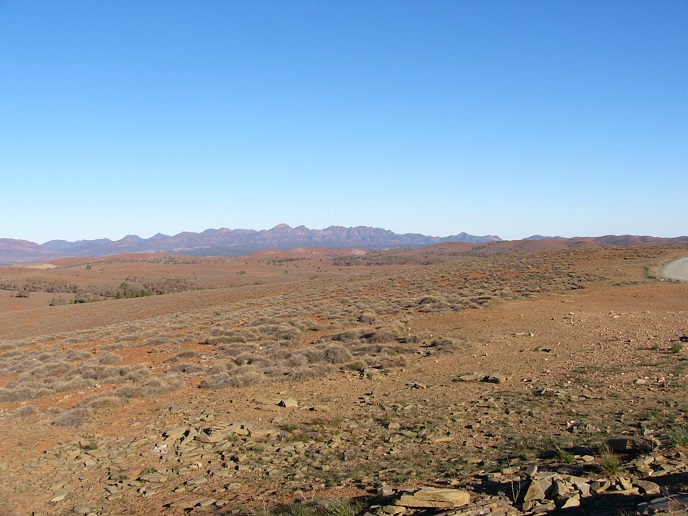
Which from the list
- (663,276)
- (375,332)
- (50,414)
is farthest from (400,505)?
(663,276)

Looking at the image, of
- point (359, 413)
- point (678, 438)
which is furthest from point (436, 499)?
point (359, 413)

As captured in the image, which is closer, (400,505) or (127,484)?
(400,505)

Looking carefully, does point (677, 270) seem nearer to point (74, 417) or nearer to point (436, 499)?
point (436, 499)

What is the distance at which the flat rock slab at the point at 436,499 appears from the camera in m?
5.59

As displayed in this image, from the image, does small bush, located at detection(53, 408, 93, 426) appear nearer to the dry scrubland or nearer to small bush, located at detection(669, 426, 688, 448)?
the dry scrubland

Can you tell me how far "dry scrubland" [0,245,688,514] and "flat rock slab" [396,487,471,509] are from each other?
0.29ft

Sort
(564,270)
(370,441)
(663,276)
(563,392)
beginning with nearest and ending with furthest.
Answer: (370,441), (563,392), (663,276), (564,270)

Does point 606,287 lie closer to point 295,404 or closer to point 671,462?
point 295,404

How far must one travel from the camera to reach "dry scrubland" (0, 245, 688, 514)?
6.60m

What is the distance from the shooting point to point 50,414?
463 inches

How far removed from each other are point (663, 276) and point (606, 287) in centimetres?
511

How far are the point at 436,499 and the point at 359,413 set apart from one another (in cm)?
456

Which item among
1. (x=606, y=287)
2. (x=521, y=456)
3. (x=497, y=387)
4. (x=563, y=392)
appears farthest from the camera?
(x=606, y=287)

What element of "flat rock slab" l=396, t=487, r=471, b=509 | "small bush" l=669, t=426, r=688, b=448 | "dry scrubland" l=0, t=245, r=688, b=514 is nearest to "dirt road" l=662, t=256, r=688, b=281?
"dry scrubland" l=0, t=245, r=688, b=514
